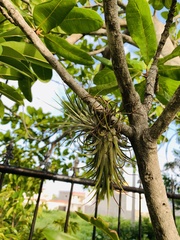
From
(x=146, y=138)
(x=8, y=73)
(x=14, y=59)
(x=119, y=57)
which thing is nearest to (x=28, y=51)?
(x=14, y=59)

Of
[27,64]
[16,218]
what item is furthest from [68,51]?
[16,218]

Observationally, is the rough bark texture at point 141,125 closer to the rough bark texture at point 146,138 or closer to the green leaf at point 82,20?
the rough bark texture at point 146,138

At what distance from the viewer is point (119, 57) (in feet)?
1.77

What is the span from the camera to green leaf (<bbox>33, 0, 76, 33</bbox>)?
0.63 meters

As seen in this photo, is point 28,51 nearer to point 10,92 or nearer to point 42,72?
point 42,72

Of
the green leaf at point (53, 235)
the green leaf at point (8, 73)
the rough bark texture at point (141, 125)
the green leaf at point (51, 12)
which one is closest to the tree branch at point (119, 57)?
the rough bark texture at point (141, 125)

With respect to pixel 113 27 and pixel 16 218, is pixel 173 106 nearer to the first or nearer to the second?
pixel 113 27

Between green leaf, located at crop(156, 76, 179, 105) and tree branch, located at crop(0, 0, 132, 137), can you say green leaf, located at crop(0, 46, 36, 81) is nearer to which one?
tree branch, located at crop(0, 0, 132, 137)

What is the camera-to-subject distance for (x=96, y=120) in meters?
0.62

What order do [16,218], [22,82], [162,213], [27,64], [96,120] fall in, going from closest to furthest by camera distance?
[162,213] → [96,120] → [27,64] → [22,82] → [16,218]

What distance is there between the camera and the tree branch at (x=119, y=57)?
0.53 m

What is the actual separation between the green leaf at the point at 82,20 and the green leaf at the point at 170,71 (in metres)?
0.20

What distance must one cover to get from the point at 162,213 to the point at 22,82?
0.61 meters

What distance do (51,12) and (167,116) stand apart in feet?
1.19
